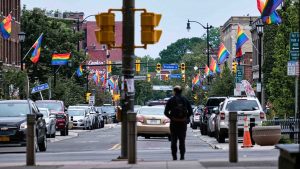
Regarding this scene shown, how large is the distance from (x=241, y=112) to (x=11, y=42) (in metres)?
46.5

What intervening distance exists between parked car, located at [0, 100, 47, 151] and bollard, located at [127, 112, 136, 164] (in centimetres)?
942

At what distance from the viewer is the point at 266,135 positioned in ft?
105

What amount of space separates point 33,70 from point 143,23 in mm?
79101

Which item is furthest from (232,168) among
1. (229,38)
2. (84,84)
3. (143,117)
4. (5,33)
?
(229,38)

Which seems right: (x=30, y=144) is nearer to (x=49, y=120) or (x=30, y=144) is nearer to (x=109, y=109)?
(x=49, y=120)

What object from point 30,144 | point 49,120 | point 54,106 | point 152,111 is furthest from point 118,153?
point 54,106

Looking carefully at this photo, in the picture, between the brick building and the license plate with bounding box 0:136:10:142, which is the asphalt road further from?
the brick building

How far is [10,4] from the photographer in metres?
80.6

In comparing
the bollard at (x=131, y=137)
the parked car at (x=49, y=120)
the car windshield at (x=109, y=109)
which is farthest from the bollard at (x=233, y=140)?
the car windshield at (x=109, y=109)

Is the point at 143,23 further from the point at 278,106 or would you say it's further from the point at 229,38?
the point at 229,38

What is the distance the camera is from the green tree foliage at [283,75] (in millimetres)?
51594

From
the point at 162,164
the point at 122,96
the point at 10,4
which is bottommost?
the point at 162,164

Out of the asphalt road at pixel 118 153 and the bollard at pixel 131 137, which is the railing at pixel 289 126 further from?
the bollard at pixel 131 137

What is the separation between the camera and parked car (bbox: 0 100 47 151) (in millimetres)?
30078
